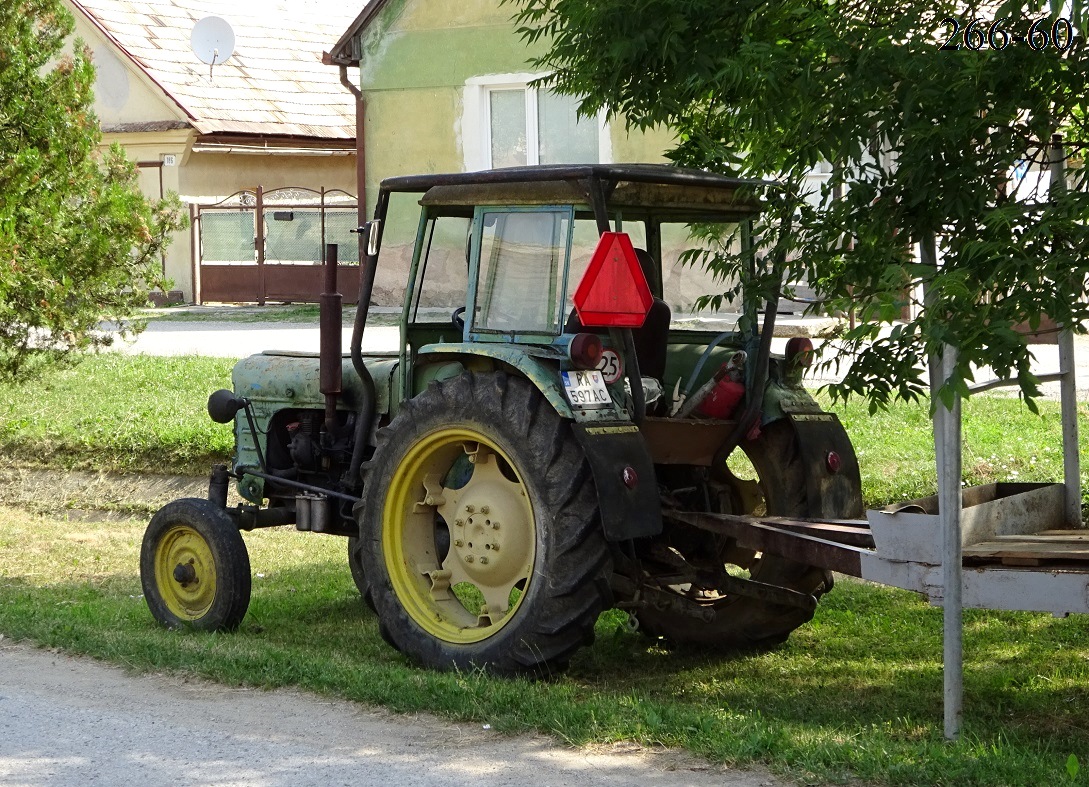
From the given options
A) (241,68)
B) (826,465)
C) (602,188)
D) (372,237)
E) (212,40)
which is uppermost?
(212,40)

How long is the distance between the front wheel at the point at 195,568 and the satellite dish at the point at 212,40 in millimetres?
21154

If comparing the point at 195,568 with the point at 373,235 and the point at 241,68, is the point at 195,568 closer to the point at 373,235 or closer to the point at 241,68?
the point at 373,235

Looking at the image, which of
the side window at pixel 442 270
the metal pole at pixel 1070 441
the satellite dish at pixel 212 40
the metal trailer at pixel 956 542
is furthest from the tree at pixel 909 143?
the satellite dish at pixel 212 40

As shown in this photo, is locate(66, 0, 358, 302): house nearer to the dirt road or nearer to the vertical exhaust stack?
the vertical exhaust stack

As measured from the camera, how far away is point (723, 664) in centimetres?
680

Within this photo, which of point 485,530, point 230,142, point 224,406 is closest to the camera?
point 485,530

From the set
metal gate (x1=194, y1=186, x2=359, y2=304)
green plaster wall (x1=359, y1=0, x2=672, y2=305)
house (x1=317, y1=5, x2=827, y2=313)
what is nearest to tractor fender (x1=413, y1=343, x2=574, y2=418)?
house (x1=317, y1=5, x2=827, y2=313)

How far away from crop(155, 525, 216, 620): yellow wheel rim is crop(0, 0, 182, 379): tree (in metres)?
3.41

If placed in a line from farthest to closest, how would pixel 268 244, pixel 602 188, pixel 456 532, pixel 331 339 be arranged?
1. pixel 268 244
2. pixel 331 339
3. pixel 456 532
4. pixel 602 188

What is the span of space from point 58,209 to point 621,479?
6462 mm

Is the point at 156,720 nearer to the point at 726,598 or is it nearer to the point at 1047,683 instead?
the point at 726,598

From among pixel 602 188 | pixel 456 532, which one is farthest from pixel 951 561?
pixel 456 532

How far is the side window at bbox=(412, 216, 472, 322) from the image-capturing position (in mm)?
6793

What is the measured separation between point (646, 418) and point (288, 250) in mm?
20014
